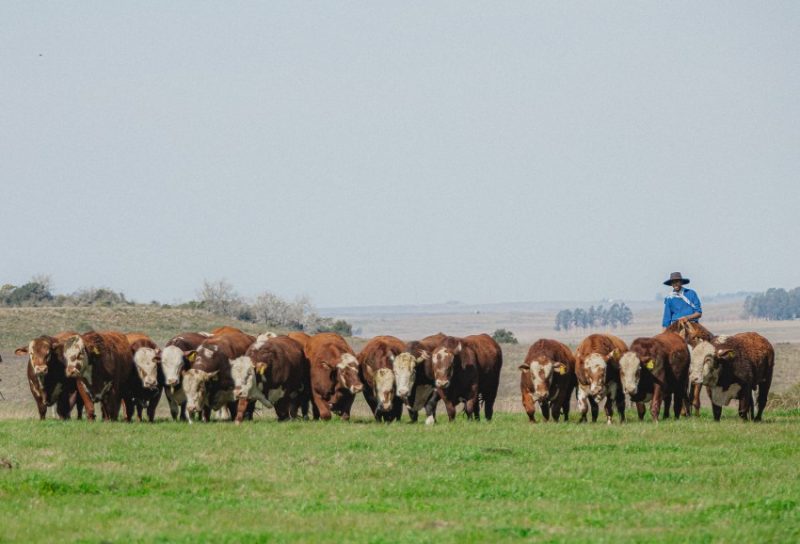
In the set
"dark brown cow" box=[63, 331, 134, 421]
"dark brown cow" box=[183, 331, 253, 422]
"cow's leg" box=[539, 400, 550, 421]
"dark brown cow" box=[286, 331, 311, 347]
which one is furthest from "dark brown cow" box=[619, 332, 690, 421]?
"dark brown cow" box=[63, 331, 134, 421]

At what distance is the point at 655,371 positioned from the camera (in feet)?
87.8

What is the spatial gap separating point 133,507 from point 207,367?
11.8m

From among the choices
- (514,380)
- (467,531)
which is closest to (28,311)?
(514,380)

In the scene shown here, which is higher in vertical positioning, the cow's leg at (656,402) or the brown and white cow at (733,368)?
the brown and white cow at (733,368)

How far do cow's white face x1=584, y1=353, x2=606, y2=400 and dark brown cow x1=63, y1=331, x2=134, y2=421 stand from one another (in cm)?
921

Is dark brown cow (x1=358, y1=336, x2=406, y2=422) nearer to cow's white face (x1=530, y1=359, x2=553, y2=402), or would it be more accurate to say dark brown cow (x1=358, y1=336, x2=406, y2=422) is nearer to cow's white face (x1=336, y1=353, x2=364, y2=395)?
cow's white face (x1=336, y1=353, x2=364, y2=395)

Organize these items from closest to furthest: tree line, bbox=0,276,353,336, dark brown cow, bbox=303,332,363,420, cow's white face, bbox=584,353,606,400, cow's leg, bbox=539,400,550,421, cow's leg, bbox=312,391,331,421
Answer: cow's white face, bbox=584,353,606,400
cow's leg, bbox=539,400,550,421
dark brown cow, bbox=303,332,363,420
cow's leg, bbox=312,391,331,421
tree line, bbox=0,276,353,336

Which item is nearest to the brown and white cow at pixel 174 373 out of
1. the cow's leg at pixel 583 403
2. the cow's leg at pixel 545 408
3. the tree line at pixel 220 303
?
the cow's leg at pixel 545 408

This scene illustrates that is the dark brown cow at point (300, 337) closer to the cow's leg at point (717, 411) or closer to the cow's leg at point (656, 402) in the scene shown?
the cow's leg at point (656, 402)

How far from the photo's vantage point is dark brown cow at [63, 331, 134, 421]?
26219 millimetres

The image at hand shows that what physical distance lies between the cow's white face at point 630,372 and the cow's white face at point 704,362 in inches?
43.9

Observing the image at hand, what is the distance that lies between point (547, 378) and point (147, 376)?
796 centimetres

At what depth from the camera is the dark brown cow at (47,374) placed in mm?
26125

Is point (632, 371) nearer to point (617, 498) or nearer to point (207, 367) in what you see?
point (207, 367)
